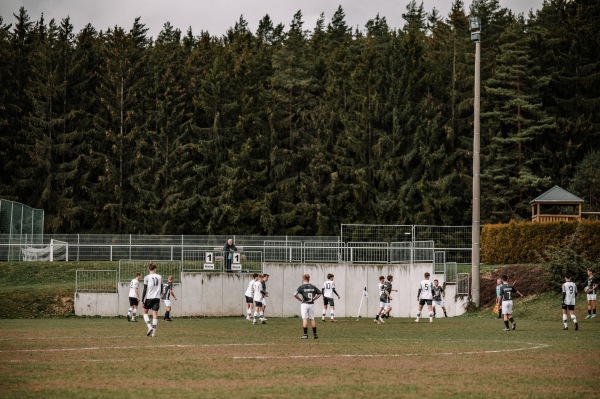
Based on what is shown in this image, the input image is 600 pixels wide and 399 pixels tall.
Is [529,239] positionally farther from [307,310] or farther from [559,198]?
[307,310]

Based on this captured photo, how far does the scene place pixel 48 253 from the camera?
2205 inches

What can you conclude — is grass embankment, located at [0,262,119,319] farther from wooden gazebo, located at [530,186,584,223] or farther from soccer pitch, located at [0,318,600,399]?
wooden gazebo, located at [530,186,584,223]

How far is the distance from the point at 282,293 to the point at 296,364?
2794cm

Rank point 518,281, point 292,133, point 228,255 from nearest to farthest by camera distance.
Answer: point 518,281 → point 228,255 → point 292,133

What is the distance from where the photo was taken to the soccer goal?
2192 inches

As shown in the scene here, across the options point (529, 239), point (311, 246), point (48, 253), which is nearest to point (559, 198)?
point (529, 239)

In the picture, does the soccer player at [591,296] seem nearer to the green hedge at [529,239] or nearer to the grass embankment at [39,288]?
the green hedge at [529,239]

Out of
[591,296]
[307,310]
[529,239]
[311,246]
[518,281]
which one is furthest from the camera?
[311,246]

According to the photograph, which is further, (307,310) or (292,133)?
(292,133)

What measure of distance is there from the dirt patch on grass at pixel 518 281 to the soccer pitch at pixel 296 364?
36.2 ft

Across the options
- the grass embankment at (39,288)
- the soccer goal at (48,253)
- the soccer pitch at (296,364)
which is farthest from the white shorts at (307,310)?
the soccer goal at (48,253)

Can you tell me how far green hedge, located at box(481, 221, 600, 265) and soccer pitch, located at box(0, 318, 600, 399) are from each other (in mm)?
17081

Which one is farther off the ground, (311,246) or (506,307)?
(311,246)

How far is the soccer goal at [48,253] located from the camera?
5569 cm
